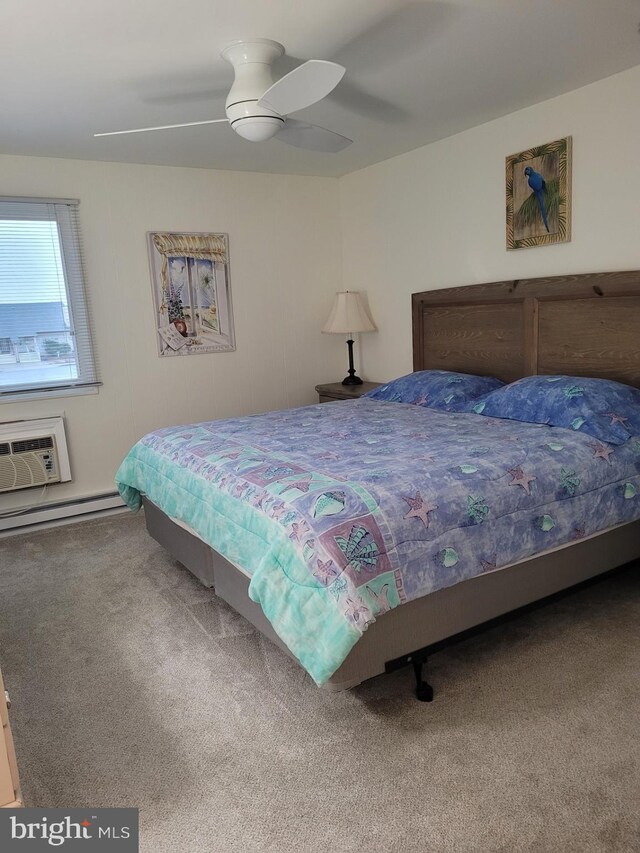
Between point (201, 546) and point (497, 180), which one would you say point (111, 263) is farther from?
point (497, 180)

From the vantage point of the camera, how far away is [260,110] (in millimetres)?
2400

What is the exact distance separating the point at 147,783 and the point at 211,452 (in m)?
1.29

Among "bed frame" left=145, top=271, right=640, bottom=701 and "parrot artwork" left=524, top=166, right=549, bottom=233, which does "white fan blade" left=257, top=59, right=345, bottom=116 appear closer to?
"parrot artwork" left=524, top=166, right=549, bottom=233

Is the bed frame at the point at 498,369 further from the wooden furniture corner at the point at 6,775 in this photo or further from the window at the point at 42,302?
the window at the point at 42,302

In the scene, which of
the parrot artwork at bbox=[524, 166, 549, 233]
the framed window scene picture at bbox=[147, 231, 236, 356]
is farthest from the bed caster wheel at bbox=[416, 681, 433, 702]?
the framed window scene picture at bbox=[147, 231, 236, 356]

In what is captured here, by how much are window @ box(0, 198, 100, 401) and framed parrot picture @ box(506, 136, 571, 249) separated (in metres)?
2.69

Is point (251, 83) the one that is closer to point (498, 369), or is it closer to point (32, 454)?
point (498, 369)

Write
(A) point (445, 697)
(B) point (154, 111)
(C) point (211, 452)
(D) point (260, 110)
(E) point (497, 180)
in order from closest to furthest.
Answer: (A) point (445, 697) → (D) point (260, 110) → (C) point (211, 452) → (B) point (154, 111) → (E) point (497, 180)

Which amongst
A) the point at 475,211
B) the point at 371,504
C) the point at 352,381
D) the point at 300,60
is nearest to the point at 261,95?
the point at 300,60

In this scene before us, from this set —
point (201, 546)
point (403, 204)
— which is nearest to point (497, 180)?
point (403, 204)

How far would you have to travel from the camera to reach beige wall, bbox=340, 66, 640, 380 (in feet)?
9.78

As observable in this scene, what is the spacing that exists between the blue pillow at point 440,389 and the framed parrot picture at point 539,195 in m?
0.82

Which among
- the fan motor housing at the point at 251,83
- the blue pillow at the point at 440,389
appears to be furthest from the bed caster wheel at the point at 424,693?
the fan motor housing at the point at 251,83

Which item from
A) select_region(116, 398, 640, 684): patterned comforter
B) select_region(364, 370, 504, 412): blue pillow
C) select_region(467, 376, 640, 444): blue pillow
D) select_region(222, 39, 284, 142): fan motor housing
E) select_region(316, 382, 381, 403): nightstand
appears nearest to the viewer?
select_region(116, 398, 640, 684): patterned comforter
